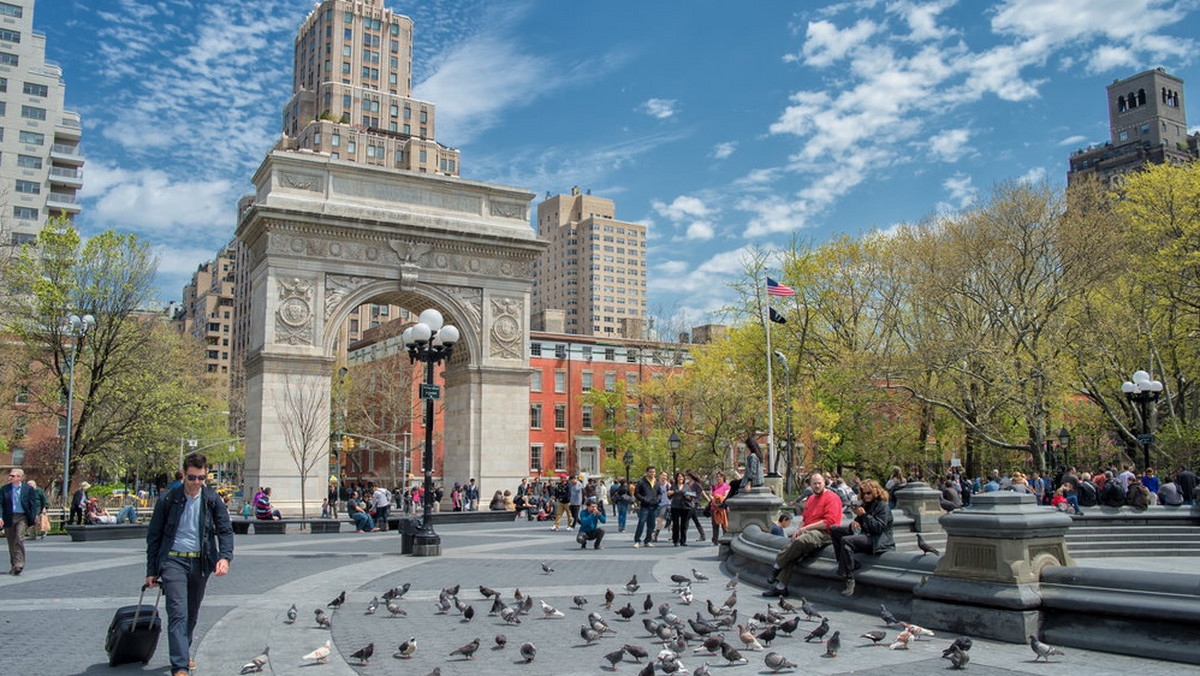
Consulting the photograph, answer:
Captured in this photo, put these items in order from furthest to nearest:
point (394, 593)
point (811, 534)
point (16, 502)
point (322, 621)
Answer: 1. point (16, 502)
2. point (811, 534)
3. point (394, 593)
4. point (322, 621)

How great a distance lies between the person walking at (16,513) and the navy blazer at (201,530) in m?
8.08

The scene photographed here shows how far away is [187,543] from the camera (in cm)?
689

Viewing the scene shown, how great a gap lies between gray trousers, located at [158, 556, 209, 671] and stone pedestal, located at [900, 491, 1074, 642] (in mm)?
6679

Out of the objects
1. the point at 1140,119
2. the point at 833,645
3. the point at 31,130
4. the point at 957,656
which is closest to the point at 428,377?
the point at 833,645

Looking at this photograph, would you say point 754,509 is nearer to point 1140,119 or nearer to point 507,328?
point 507,328

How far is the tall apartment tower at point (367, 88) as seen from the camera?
98.0m

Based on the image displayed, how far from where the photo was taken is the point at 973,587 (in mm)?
8266

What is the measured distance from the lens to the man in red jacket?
35.6ft

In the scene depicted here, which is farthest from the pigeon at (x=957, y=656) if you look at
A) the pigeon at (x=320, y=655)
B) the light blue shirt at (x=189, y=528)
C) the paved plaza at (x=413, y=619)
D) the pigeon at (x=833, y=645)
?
the light blue shirt at (x=189, y=528)

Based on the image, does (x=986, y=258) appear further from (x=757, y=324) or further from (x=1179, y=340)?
(x=757, y=324)

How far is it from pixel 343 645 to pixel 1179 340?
33265 millimetres

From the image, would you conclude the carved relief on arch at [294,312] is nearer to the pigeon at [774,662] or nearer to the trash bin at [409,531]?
the trash bin at [409,531]

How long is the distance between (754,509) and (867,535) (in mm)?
4899

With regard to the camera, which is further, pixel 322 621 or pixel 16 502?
pixel 16 502
